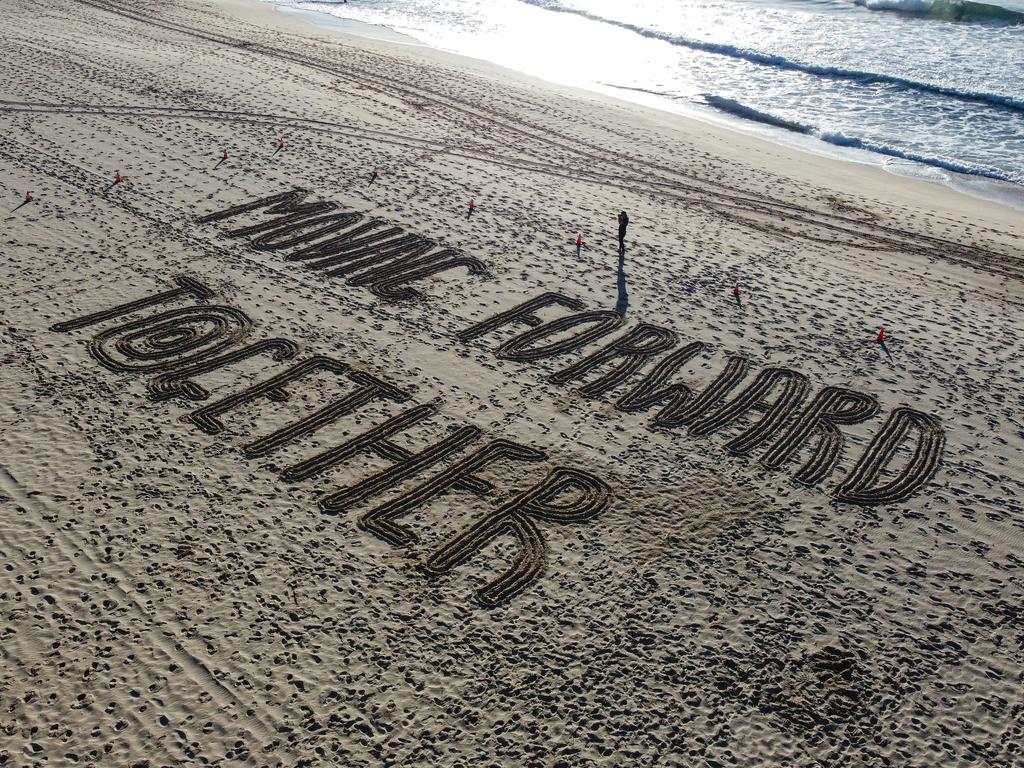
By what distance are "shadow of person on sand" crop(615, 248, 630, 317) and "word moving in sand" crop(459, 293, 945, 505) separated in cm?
25

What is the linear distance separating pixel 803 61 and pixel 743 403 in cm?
2505

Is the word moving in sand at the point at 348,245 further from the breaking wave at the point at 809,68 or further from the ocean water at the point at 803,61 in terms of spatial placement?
the breaking wave at the point at 809,68

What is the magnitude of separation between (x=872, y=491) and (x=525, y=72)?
2275 cm

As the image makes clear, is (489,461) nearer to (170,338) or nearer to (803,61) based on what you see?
(170,338)

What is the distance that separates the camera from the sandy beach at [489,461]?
27.4 ft

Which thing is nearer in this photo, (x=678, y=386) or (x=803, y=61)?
(x=678, y=386)

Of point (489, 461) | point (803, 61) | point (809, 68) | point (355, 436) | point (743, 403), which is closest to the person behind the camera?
point (489, 461)

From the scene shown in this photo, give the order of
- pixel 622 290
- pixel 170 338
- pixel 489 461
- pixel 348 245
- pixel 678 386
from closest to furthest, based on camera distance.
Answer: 1. pixel 489 461
2. pixel 678 386
3. pixel 170 338
4. pixel 622 290
5. pixel 348 245

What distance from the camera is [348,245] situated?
16.7 metres

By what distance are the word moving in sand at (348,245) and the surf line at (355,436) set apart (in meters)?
2.16

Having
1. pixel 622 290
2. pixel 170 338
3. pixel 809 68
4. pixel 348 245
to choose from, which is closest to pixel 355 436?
pixel 170 338

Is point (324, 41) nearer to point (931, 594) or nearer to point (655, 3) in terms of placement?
point (655, 3)

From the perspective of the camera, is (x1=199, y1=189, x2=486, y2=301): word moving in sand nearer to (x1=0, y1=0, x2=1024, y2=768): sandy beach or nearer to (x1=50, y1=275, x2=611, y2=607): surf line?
(x1=0, y1=0, x2=1024, y2=768): sandy beach

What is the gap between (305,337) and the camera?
13742mm
